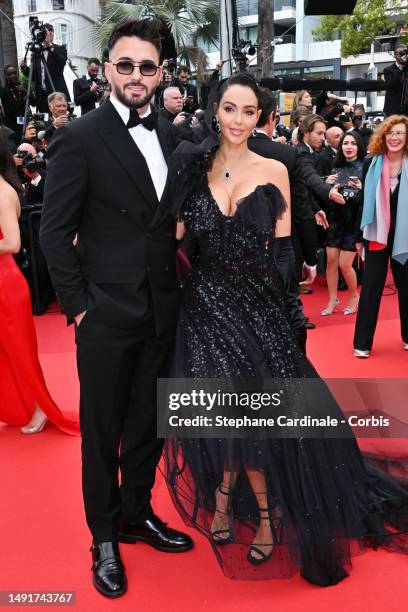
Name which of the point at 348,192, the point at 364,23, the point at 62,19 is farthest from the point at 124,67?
the point at 62,19

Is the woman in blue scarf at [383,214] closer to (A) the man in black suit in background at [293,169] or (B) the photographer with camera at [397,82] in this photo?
(A) the man in black suit in background at [293,169]

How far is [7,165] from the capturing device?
11.5ft

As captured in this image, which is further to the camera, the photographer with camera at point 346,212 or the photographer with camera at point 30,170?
the photographer with camera at point 30,170

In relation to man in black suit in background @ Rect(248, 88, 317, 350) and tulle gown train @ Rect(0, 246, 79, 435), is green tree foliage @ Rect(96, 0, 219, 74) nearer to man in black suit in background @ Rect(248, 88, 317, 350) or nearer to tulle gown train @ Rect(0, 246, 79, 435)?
man in black suit in background @ Rect(248, 88, 317, 350)

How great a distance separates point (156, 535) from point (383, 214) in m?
3.04

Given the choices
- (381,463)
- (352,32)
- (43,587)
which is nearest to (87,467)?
(43,587)

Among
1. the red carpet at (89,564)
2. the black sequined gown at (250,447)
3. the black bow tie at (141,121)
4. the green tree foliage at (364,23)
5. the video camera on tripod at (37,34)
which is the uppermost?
the green tree foliage at (364,23)

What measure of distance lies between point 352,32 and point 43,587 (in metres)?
33.9

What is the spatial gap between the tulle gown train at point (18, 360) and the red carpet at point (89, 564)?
0.47 feet

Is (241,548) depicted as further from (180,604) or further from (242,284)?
(242,284)

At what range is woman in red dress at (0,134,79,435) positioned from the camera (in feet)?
11.2

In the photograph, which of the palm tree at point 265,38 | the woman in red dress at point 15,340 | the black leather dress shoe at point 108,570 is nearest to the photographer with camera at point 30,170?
the woman in red dress at point 15,340

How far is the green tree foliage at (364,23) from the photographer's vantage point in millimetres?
30266
